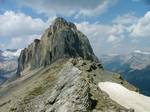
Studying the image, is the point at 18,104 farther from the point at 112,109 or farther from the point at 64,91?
the point at 112,109

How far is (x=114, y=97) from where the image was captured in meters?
→ 55.7

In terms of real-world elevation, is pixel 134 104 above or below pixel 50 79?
below

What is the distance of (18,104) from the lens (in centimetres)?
4841

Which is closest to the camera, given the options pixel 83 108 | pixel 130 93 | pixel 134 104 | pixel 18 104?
pixel 83 108

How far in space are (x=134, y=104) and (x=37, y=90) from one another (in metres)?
13.8

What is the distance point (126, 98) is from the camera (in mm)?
56719

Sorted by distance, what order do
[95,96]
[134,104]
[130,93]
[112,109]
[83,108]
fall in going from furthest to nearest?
[130,93] < [134,104] < [95,96] < [112,109] < [83,108]

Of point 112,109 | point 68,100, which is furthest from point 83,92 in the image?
point 112,109

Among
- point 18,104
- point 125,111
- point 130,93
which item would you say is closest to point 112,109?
point 125,111

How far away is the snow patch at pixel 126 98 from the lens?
53175 mm

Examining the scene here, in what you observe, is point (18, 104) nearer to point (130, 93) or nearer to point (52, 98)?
point (52, 98)

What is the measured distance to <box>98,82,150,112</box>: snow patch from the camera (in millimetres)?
53175

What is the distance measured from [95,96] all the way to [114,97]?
1295 centimetres

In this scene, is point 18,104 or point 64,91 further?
point 18,104
